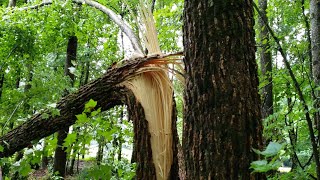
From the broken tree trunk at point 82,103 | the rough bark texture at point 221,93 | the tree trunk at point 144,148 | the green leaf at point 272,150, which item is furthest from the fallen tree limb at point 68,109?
the green leaf at point 272,150

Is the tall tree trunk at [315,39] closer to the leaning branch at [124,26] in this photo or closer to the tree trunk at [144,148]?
the tree trunk at [144,148]

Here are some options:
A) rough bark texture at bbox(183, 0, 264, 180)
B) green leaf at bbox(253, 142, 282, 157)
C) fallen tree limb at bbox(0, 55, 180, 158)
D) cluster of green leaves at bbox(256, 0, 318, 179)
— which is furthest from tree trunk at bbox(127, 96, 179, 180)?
green leaf at bbox(253, 142, 282, 157)

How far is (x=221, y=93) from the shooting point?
1489mm

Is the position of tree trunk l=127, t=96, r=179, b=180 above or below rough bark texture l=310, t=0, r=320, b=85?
below

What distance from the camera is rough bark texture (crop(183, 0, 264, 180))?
1454mm

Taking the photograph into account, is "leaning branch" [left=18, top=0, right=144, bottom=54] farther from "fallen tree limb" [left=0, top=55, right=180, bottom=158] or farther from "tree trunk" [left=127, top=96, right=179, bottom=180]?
"tree trunk" [left=127, top=96, right=179, bottom=180]

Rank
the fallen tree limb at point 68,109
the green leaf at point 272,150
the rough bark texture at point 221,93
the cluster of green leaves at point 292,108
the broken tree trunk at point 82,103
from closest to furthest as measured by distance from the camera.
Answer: the green leaf at point 272,150 < the rough bark texture at point 221,93 < the cluster of green leaves at point 292,108 < the broken tree trunk at point 82,103 < the fallen tree limb at point 68,109

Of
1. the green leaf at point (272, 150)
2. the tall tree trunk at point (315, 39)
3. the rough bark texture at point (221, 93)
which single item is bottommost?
the green leaf at point (272, 150)

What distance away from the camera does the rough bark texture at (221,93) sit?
4.77 feet

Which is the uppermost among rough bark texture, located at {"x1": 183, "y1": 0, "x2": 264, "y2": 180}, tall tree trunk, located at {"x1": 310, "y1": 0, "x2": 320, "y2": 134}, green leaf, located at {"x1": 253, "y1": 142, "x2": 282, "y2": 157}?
tall tree trunk, located at {"x1": 310, "y1": 0, "x2": 320, "y2": 134}

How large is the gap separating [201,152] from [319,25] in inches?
102

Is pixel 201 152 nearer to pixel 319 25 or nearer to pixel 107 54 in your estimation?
pixel 319 25

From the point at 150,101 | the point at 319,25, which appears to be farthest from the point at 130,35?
the point at 319,25

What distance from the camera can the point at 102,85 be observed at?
3.29 m
